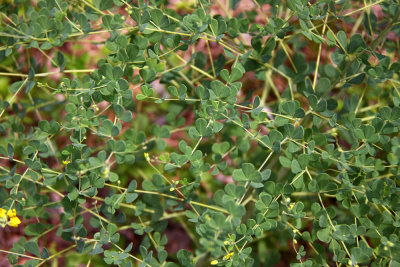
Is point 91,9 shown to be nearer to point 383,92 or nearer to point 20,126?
point 20,126

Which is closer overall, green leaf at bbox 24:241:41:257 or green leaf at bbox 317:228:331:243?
green leaf at bbox 317:228:331:243

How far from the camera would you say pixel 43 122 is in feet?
3.56

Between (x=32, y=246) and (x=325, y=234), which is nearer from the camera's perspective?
(x=325, y=234)

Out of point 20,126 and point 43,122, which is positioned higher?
point 43,122

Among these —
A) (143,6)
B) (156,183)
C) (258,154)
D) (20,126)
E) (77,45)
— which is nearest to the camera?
A: (143,6)

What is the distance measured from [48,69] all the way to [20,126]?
1.97 feet

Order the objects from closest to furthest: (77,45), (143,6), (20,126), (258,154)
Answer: (143,6)
(20,126)
(258,154)
(77,45)

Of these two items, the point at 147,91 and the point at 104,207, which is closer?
the point at 147,91

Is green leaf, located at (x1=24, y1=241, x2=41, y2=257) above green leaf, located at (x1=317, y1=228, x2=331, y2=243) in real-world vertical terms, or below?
below

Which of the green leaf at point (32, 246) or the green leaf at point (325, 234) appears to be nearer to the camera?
the green leaf at point (325, 234)

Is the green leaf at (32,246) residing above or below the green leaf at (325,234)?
below

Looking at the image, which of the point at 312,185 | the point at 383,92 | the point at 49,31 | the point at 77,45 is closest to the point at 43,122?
the point at 49,31

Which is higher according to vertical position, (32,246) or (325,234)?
(325,234)

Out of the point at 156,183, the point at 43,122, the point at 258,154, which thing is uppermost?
the point at 43,122
